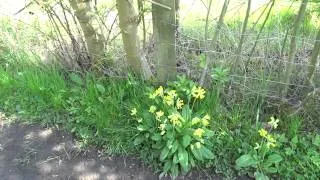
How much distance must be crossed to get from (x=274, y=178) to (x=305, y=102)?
639 mm

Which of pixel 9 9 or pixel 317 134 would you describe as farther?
pixel 9 9

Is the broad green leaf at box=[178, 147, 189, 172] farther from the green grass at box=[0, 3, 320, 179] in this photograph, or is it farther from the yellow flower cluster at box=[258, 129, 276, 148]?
the yellow flower cluster at box=[258, 129, 276, 148]

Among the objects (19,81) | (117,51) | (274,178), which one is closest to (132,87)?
(117,51)

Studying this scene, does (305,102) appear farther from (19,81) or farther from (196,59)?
(19,81)

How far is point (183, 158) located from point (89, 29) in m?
1.42

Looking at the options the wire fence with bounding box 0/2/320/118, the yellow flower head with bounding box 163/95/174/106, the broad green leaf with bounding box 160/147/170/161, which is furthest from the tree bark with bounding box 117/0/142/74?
the broad green leaf with bounding box 160/147/170/161

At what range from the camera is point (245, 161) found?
2930mm

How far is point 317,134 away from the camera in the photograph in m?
3.10

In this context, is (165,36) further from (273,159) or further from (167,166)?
(273,159)

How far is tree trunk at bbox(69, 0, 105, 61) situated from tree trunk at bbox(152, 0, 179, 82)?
0.61m

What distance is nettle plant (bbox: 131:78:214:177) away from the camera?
9.64ft

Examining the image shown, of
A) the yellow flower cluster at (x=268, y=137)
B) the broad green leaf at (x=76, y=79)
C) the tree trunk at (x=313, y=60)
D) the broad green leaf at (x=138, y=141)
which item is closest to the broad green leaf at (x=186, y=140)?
the broad green leaf at (x=138, y=141)

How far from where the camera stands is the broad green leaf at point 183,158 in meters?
2.92

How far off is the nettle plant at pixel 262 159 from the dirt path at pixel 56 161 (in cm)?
30
